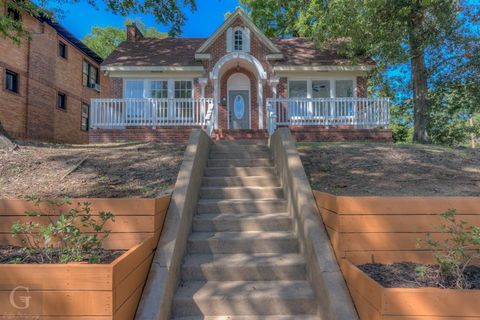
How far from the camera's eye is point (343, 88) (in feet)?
45.0

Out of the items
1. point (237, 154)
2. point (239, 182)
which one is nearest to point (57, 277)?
point (239, 182)

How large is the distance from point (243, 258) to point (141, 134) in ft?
31.7

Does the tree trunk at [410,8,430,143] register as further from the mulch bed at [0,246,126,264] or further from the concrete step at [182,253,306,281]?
the mulch bed at [0,246,126,264]

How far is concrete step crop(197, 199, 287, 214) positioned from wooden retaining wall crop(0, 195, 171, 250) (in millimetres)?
1327

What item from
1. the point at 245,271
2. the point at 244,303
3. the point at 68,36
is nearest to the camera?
the point at 244,303

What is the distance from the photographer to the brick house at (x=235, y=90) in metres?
12.2

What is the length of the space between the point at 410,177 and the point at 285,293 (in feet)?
11.1

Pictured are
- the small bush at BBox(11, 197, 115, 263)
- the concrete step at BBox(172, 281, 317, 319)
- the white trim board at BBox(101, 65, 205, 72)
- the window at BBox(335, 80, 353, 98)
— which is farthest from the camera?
the window at BBox(335, 80, 353, 98)

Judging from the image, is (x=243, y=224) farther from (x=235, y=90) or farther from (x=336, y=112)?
(x=235, y=90)

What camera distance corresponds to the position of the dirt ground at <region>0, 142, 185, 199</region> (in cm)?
477

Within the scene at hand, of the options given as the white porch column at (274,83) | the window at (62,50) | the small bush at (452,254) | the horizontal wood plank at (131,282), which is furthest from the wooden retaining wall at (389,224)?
the window at (62,50)

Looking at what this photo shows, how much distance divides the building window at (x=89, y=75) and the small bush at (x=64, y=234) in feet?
64.5

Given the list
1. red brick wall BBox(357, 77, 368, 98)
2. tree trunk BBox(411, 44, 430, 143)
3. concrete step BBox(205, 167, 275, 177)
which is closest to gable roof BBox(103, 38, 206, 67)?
red brick wall BBox(357, 77, 368, 98)

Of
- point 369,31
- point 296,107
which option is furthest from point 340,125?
point 369,31
